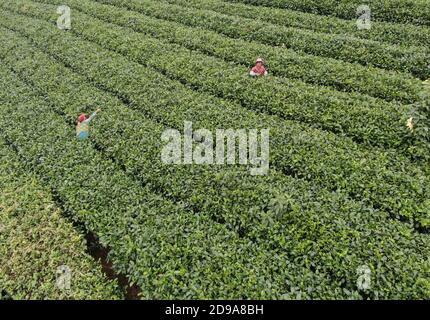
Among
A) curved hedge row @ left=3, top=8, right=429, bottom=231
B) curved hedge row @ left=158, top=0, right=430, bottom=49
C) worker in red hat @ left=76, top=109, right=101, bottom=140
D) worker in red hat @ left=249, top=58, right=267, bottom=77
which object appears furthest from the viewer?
curved hedge row @ left=158, top=0, right=430, bottom=49

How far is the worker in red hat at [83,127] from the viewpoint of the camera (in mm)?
11688

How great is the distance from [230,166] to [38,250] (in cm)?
489

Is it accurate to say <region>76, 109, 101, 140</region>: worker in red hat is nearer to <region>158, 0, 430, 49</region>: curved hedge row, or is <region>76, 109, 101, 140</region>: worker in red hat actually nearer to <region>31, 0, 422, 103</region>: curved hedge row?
<region>31, 0, 422, 103</region>: curved hedge row

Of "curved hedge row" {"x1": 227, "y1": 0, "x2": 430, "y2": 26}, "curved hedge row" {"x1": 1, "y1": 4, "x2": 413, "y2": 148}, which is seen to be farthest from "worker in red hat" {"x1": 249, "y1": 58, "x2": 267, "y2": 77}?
"curved hedge row" {"x1": 227, "y1": 0, "x2": 430, "y2": 26}

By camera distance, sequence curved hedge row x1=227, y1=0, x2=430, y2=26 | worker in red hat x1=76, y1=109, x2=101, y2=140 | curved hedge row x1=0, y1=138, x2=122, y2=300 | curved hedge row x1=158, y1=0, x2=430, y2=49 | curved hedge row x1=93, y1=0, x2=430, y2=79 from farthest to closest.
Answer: curved hedge row x1=227, y1=0, x2=430, y2=26, curved hedge row x1=158, y1=0, x2=430, y2=49, curved hedge row x1=93, y1=0, x2=430, y2=79, worker in red hat x1=76, y1=109, x2=101, y2=140, curved hedge row x1=0, y1=138, x2=122, y2=300

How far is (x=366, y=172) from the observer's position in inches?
366

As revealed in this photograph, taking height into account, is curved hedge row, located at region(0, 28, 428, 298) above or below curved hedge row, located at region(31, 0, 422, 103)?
below

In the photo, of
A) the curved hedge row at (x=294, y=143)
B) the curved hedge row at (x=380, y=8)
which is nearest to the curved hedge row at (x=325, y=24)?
the curved hedge row at (x=380, y=8)

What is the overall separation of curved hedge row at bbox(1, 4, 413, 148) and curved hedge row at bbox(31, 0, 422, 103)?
0.57m

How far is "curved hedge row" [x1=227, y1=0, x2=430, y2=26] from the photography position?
50.6 feet

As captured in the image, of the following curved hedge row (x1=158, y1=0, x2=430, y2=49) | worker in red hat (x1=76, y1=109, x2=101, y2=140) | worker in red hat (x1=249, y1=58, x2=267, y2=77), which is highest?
curved hedge row (x1=158, y1=0, x2=430, y2=49)

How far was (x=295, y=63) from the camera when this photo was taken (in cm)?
1388
